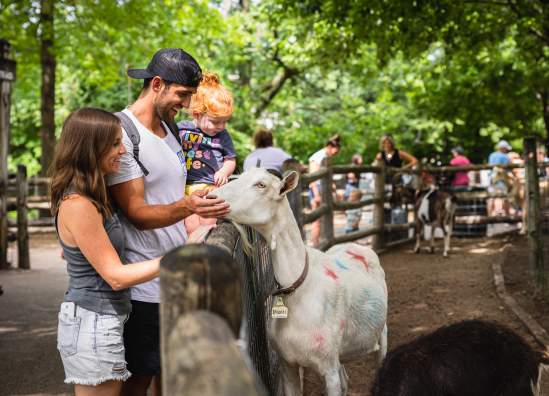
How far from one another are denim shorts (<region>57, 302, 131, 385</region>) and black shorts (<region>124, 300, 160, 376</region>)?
34 centimetres

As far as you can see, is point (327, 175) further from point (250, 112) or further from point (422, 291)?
point (250, 112)

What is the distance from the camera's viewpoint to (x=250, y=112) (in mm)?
22484

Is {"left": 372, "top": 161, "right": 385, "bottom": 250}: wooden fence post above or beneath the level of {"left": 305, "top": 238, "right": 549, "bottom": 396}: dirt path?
above

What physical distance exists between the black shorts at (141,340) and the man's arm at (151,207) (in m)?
0.39

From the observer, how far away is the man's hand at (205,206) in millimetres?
2732

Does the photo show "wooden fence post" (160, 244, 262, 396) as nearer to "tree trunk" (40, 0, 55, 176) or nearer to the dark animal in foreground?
the dark animal in foreground

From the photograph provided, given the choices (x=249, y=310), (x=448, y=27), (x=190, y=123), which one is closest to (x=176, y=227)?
(x=249, y=310)

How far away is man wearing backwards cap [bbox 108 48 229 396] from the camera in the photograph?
111 inches

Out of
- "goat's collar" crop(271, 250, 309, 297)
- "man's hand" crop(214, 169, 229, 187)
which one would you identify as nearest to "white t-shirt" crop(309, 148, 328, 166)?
"man's hand" crop(214, 169, 229, 187)

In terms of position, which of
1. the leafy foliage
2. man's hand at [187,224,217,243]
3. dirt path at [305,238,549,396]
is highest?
the leafy foliage

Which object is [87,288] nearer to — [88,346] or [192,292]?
[88,346]

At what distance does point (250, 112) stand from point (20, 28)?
25.7 ft

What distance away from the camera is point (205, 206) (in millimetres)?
2783

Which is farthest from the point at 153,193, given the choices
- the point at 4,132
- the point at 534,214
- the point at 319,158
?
the point at 4,132
